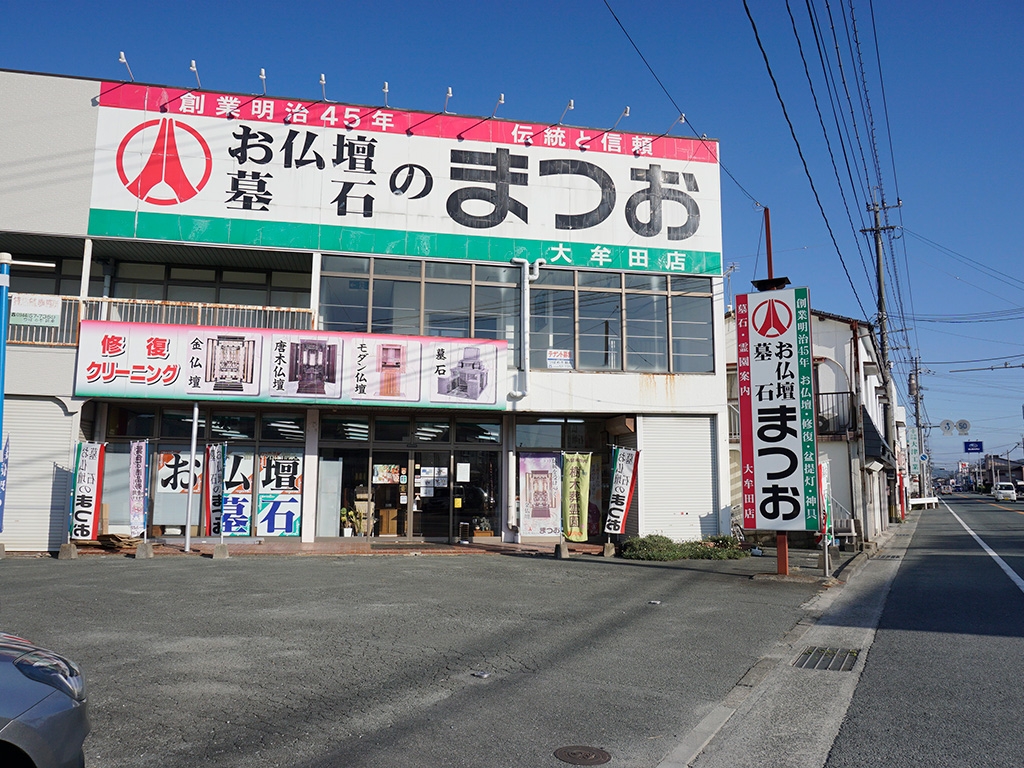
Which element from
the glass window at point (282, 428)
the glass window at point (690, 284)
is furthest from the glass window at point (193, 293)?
the glass window at point (690, 284)

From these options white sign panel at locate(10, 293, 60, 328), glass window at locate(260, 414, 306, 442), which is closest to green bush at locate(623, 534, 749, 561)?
glass window at locate(260, 414, 306, 442)

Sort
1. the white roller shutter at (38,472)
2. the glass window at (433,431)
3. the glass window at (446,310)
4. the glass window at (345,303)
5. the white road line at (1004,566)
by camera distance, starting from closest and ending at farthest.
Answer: the white road line at (1004,566), the white roller shutter at (38,472), the glass window at (345,303), the glass window at (446,310), the glass window at (433,431)

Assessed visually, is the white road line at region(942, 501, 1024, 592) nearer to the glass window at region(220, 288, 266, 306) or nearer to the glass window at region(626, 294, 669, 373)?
the glass window at region(626, 294, 669, 373)

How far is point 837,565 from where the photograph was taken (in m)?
15.6

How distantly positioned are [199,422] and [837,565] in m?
14.7

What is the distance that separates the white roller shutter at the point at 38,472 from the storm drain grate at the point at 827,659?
1468cm

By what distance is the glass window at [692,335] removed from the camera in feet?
61.9

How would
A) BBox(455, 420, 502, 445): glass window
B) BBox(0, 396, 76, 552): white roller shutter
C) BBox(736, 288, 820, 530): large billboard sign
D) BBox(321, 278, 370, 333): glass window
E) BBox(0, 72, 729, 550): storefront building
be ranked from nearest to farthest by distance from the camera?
BBox(736, 288, 820, 530): large billboard sign, BBox(0, 396, 76, 552): white roller shutter, BBox(0, 72, 729, 550): storefront building, BBox(321, 278, 370, 333): glass window, BBox(455, 420, 502, 445): glass window

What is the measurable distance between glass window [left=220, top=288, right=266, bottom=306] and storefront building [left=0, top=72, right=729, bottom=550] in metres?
0.06

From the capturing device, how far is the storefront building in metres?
16.2

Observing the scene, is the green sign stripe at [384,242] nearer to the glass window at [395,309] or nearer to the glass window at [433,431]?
the glass window at [395,309]

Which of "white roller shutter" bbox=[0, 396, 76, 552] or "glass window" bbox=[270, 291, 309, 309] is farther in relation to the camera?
"glass window" bbox=[270, 291, 309, 309]

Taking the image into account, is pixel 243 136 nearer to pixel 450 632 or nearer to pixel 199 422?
pixel 199 422

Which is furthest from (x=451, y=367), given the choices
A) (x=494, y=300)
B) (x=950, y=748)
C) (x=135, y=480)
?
(x=950, y=748)
